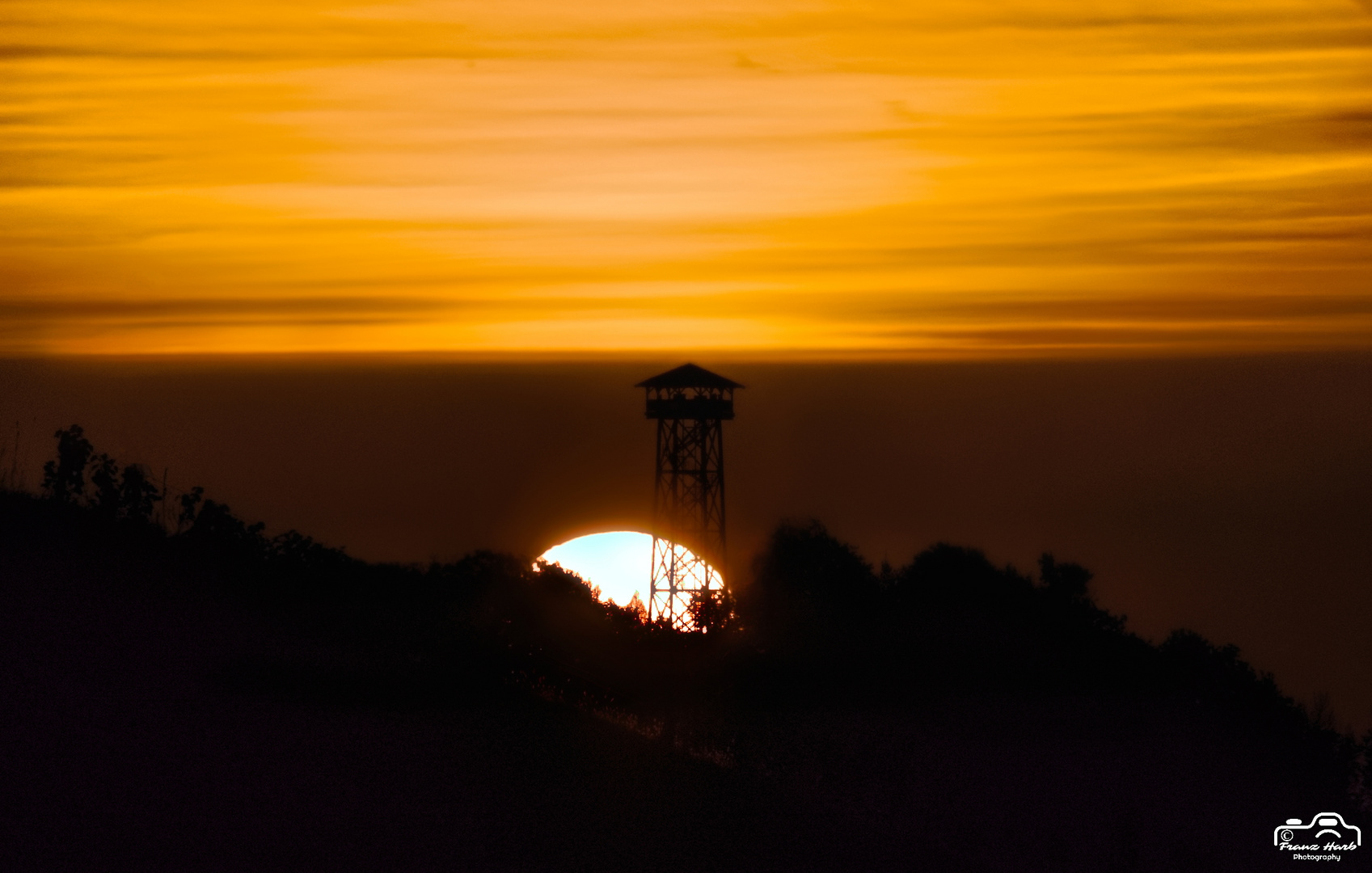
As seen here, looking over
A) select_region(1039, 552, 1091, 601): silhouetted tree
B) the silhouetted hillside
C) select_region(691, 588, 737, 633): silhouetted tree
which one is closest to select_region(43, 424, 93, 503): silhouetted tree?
the silhouetted hillside

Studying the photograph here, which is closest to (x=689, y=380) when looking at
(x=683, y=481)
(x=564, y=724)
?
(x=683, y=481)

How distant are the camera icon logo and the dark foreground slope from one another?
540 mm

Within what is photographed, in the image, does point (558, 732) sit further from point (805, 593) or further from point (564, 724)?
point (805, 593)

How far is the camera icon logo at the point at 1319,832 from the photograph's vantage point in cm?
1703

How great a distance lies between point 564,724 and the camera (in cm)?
1563

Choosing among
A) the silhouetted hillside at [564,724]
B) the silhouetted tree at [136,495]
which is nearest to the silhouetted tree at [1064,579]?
the silhouetted hillside at [564,724]

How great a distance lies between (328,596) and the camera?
19344 mm

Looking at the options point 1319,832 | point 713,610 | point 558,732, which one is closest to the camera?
point 558,732

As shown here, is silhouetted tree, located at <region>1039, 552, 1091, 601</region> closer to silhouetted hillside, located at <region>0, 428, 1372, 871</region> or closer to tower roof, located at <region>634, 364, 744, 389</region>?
silhouetted hillside, located at <region>0, 428, 1372, 871</region>

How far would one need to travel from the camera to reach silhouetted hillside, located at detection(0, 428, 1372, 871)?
39.8ft

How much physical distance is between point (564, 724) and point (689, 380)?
13.0 m

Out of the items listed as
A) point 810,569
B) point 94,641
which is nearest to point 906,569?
point 810,569

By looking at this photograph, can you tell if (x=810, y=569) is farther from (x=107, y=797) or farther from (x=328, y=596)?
(x=107, y=797)

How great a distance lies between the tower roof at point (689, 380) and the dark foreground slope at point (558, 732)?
492 centimetres
